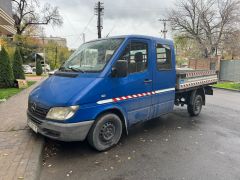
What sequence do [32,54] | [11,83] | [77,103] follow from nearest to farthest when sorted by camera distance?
[77,103] < [11,83] < [32,54]

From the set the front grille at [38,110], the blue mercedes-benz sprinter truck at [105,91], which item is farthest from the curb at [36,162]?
the front grille at [38,110]

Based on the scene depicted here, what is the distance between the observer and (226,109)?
8.41 meters

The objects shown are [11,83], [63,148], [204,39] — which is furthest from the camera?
[204,39]

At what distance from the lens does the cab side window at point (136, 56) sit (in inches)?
179

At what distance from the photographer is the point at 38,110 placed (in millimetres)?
4062

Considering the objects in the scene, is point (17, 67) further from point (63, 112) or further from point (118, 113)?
point (63, 112)

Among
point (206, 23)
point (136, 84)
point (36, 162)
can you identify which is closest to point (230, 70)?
point (206, 23)

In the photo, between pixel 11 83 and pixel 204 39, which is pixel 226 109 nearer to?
pixel 11 83

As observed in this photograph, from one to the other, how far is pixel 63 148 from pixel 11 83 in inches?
378

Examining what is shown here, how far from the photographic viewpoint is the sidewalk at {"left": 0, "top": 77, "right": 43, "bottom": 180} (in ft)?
10.9

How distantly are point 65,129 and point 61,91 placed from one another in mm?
693

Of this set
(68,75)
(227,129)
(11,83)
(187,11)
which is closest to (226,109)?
(227,129)

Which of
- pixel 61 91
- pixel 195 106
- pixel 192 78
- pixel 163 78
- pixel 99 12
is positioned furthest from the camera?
pixel 99 12

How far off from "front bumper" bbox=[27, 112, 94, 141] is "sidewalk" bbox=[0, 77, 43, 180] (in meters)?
0.46
